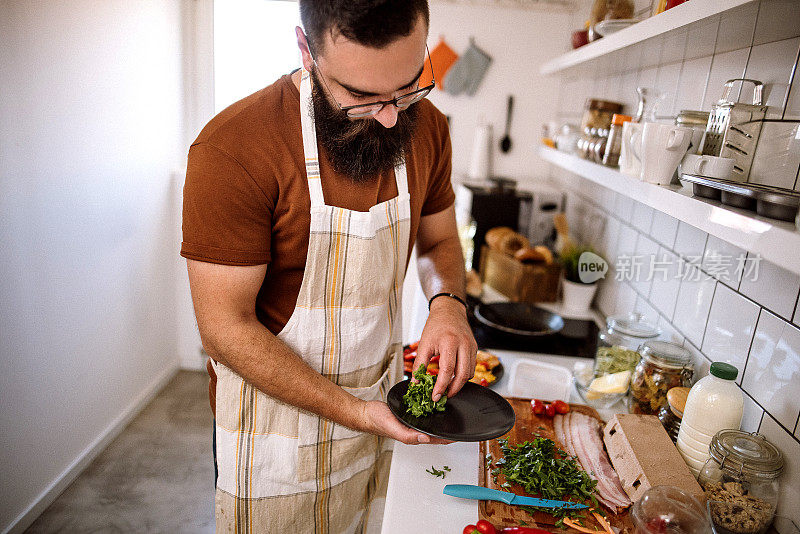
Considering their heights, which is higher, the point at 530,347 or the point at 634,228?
the point at 634,228

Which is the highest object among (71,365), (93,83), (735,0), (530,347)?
(735,0)

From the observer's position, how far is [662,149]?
1091mm

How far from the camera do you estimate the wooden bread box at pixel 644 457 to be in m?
1.01

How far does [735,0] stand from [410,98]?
514 millimetres

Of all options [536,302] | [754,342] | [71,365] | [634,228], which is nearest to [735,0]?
[754,342]

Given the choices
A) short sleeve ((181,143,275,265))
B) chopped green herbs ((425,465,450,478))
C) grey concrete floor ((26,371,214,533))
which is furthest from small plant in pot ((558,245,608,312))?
grey concrete floor ((26,371,214,533))

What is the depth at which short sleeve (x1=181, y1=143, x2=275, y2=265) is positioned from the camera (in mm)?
968

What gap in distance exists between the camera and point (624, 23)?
4.77 ft

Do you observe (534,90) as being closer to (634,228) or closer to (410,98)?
(634,228)

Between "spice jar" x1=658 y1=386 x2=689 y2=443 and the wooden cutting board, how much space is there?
0.14m

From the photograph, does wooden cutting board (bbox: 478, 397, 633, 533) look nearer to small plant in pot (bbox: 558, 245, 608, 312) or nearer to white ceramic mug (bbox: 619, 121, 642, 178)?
white ceramic mug (bbox: 619, 121, 642, 178)

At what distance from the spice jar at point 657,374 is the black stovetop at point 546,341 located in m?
0.42

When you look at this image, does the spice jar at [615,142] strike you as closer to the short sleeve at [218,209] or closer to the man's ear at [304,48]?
the man's ear at [304,48]

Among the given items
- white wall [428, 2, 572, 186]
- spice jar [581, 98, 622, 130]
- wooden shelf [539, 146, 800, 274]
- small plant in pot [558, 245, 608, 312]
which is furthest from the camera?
white wall [428, 2, 572, 186]
